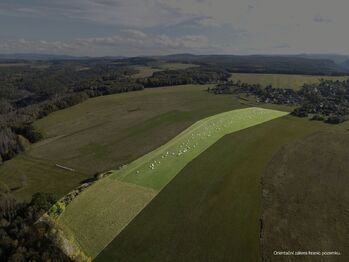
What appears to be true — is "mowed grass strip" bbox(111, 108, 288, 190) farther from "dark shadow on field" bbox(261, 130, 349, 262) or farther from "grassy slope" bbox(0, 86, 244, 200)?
"dark shadow on field" bbox(261, 130, 349, 262)

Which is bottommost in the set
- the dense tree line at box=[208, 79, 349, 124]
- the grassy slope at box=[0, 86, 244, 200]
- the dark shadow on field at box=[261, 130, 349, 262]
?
the grassy slope at box=[0, 86, 244, 200]

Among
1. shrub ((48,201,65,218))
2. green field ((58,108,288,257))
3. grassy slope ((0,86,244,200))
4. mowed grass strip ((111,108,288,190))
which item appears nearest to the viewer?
green field ((58,108,288,257))

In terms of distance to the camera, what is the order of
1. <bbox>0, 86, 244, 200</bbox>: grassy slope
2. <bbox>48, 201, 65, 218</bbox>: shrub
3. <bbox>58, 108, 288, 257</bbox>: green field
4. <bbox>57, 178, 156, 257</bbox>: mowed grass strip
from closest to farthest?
<bbox>57, 178, 156, 257</bbox>: mowed grass strip < <bbox>58, 108, 288, 257</bbox>: green field < <bbox>48, 201, 65, 218</bbox>: shrub < <bbox>0, 86, 244, 200</bbox>: grassy slope

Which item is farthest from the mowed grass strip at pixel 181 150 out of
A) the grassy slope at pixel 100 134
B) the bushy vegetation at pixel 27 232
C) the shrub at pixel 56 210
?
the bushy vegetation at pixel 27 232

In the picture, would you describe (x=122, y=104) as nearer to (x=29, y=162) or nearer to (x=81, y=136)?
(x=81, y=136)

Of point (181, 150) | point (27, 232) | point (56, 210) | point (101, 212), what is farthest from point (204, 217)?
point (181, 150)

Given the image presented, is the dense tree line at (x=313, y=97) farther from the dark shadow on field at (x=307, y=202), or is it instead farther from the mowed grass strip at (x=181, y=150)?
the dark shadow on field at (x=307, y=202)

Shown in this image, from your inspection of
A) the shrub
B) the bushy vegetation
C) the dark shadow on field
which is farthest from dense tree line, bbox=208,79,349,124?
the bushy vegetation
